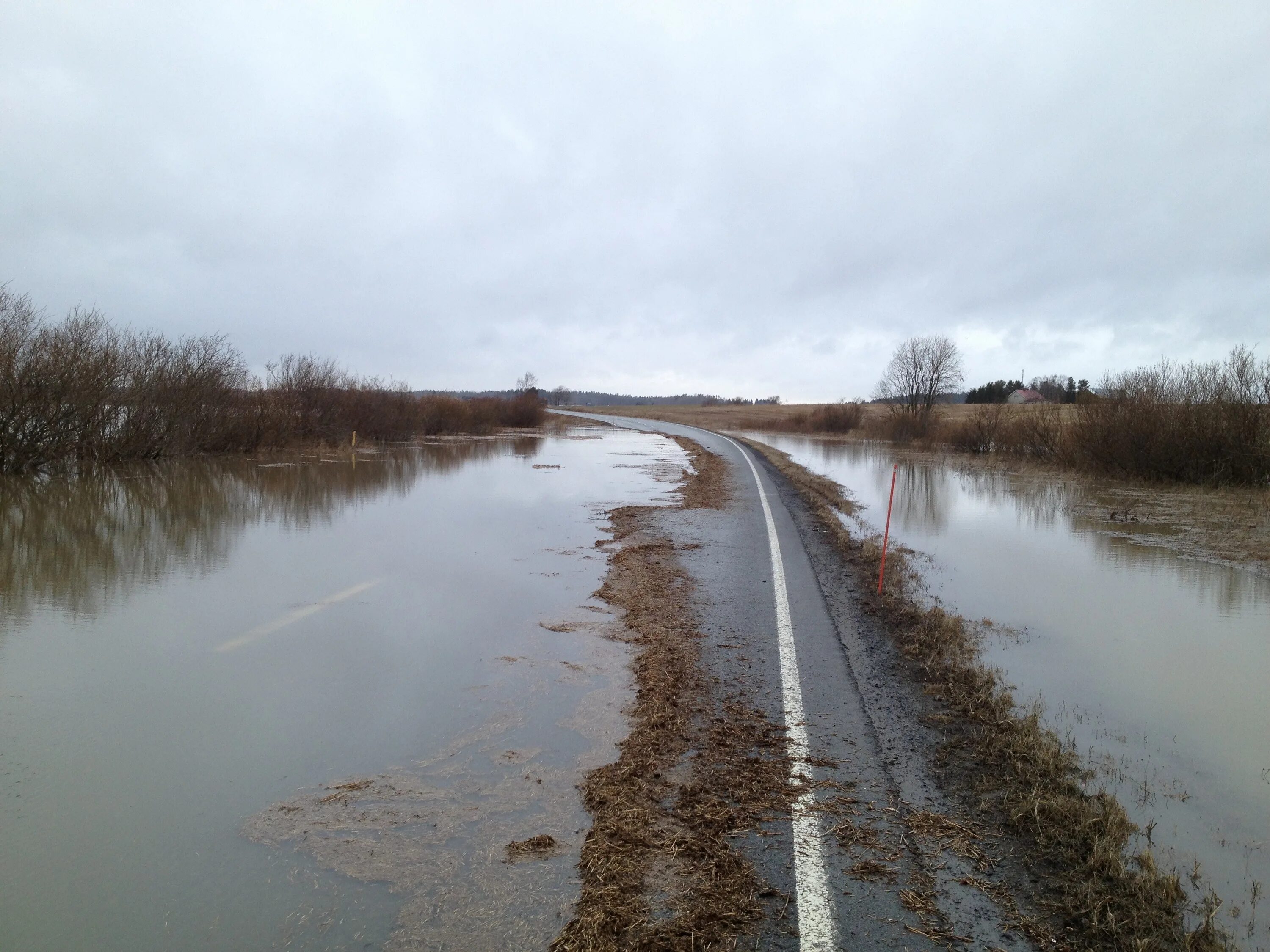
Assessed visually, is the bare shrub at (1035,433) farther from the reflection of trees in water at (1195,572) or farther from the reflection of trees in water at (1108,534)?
the reflection of trees in water at (1195,572)

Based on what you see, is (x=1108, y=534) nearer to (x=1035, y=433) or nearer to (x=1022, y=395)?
(x=1035, y=433)

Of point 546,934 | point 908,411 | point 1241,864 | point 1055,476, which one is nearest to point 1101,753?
point 1241,864

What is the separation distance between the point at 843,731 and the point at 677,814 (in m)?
A: 1.77

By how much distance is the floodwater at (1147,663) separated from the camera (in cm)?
446

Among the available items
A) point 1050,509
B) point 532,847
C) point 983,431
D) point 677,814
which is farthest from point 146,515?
point 983,431

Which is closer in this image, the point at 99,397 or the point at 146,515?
the point at 146,515

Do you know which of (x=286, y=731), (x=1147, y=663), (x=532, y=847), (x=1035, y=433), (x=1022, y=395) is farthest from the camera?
(x=1022, y=395)

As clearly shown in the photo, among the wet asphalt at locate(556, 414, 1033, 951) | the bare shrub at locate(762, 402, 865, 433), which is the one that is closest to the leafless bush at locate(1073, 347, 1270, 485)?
the wet asphalt at locate(556, 414, 1033, 951)

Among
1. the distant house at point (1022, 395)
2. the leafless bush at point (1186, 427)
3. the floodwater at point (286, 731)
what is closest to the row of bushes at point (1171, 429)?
the leafless bush at point (1186, 427)

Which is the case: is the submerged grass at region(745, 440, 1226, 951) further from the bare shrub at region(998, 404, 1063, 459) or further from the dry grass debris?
the bare shrub at region(998, 404, 1063, 459)

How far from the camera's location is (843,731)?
557 centimetres

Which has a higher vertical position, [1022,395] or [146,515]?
[1022,395]

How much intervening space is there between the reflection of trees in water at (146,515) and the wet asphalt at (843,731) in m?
7.00

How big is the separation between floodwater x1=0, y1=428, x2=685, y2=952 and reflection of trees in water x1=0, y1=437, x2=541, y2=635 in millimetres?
96
